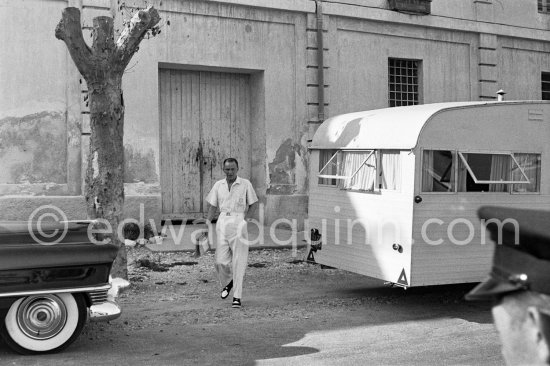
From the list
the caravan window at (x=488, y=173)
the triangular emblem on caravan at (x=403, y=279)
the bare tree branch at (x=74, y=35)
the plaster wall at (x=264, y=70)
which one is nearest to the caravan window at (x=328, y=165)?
the caravan window at (x=488, y=173)

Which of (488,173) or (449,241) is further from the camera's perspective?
(488,173)

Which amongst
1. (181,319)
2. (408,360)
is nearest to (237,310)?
(181,319)

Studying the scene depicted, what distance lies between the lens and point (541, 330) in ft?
6.06

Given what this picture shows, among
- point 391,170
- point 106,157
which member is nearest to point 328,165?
point 391,170

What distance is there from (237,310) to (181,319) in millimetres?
742

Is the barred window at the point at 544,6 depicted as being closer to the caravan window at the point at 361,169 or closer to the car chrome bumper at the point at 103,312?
the caravan window at the point at 361,169

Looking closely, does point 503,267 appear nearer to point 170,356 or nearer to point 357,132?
point 170,356

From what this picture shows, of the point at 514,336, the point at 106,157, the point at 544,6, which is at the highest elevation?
the point at 544,6

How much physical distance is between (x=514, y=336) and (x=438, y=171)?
269 inches

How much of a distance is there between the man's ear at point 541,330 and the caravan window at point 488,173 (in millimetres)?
7000

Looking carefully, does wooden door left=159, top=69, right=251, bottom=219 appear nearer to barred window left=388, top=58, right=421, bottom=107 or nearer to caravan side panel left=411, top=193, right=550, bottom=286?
barred window left=388, top=58, right=421, bottom=107

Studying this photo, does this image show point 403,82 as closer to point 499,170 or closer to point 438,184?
point 499,170

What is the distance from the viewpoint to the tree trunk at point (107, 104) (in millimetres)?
9570

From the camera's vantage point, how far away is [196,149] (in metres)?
15.9
